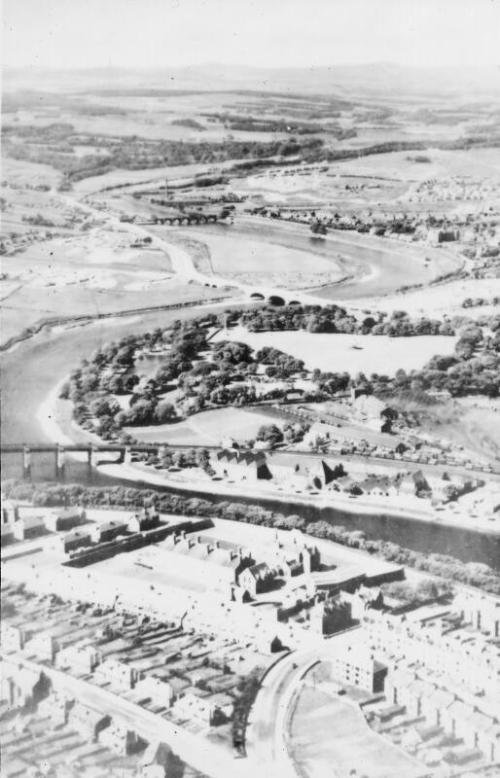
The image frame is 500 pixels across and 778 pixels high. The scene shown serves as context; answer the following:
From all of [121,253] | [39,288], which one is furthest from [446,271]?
[39,288]

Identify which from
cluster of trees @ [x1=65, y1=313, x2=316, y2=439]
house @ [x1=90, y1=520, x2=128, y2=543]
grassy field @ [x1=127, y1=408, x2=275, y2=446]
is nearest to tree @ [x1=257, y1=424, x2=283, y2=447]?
grassy field @ [x1=127, y1=408, x2=275, y2=446]

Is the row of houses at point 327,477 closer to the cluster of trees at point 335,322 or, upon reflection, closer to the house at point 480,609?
the house at point 480,609

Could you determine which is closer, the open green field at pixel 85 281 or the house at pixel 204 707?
the house at pixel 204 707

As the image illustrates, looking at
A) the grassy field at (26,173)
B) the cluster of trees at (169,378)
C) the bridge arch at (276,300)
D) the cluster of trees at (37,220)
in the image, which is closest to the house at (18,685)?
the cluster of trees at (169,378)

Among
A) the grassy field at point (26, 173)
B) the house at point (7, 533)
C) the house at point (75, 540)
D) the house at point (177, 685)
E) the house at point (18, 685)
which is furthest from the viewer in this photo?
the grassy field at point (26, 173)

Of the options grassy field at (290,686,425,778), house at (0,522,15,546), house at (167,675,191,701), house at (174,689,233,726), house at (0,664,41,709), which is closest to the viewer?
grassy field at (290,686,425,778)

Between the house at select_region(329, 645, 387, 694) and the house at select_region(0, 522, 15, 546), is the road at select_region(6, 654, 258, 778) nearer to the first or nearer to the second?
the house at select_region(329, 645, 387, 694)

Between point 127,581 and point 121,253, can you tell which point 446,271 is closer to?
point 121,253
